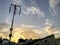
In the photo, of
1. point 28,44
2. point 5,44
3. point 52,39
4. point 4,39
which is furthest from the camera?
point 4,39

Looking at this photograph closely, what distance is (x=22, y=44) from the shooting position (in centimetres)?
4512

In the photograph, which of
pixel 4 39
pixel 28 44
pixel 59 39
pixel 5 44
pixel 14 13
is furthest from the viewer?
pixel 4 39

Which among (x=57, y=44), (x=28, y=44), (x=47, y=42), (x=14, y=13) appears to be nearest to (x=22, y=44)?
(x=28, y=44)

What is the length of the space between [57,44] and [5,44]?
27520mm

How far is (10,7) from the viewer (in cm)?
1917

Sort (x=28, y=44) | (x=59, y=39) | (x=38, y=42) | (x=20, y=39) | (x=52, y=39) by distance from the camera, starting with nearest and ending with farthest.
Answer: (x=59, y=39) < (x=52, y=39) < (x=38, y=42) < (x=28, y=44) < (x=20, y=39)

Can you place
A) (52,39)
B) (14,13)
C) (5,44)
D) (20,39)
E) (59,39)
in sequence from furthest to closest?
(5,44)
(20,39)
(52,39)
(59,39)
(14,13)

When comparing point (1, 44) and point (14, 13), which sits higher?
point (14, 13)

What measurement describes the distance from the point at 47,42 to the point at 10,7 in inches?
702

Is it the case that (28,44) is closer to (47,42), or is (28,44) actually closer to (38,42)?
(38,42)

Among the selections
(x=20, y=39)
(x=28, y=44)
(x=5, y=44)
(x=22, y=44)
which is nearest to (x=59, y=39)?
(x=28, y=44)

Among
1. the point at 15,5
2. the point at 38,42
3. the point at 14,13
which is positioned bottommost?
the point at 38,42

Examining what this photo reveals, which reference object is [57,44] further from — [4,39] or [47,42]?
[4,39]

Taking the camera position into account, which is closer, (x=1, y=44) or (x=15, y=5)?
(x=15, y=5)
